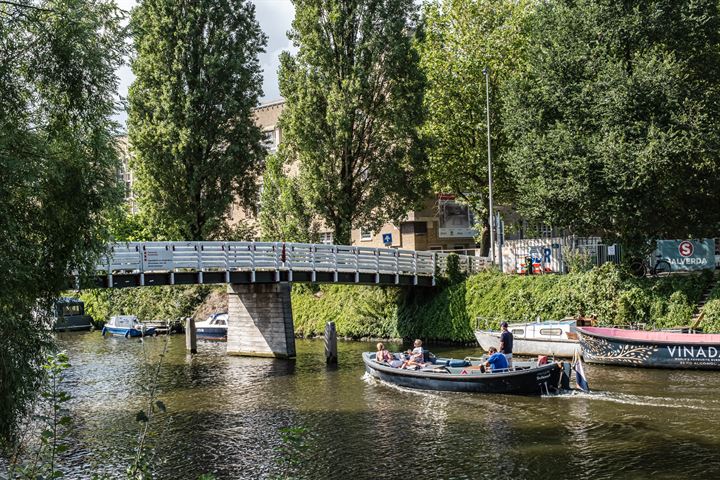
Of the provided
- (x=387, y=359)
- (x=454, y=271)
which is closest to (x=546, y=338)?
(x=387, y=359)

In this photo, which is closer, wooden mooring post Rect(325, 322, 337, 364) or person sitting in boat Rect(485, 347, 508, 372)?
person sitting in boat Rect(485, 347, 508, 372)

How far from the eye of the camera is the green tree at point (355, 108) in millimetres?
44031

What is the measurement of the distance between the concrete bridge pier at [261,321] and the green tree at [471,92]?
16.9m

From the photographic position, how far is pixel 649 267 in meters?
38.5

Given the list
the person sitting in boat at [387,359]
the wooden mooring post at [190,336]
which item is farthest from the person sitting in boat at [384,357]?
the wooden mooring post at [190,336]

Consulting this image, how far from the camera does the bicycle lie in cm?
3669

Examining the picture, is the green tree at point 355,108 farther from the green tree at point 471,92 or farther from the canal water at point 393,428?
the canal water at point 393,428

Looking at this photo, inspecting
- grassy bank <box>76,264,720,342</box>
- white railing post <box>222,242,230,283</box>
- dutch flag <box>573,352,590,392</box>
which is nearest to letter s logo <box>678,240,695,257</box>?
grassy bank <box>76,264,720,342</box>

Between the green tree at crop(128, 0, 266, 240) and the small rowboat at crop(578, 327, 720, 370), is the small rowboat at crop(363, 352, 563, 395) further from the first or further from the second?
the green tree at crop(128, 0, 266, 240)

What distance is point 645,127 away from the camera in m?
33.6

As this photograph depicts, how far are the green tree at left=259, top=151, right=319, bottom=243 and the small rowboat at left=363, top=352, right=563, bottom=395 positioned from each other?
17.8 metres

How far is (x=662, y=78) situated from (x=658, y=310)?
9736mm

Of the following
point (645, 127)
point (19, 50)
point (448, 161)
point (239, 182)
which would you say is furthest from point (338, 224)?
point (19, 50)

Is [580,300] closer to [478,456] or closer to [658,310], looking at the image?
[658,310]
